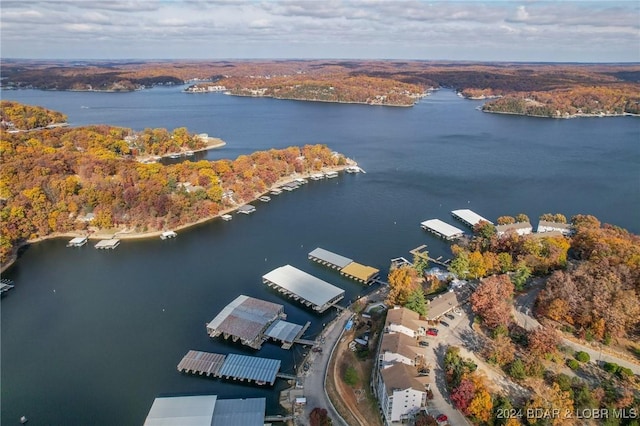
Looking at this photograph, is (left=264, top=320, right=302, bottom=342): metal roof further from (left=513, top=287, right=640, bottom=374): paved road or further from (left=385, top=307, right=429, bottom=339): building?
(left=513, top=287, right=640, bottom=374): paved road

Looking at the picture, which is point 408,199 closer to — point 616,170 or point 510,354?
point 510,354

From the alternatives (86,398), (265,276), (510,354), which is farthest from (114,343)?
(510,354)

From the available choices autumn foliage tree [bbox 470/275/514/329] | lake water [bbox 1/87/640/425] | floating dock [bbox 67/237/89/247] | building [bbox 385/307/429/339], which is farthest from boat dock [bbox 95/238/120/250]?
autumn foliage tree [bbox 470/275/514/329]

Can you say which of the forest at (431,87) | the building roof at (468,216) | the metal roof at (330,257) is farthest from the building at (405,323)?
the forest at (431,87)

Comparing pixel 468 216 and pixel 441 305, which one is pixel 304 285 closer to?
pixel 441 305

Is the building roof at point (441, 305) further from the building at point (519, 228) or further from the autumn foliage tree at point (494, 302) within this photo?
the building at point (519, 228)
